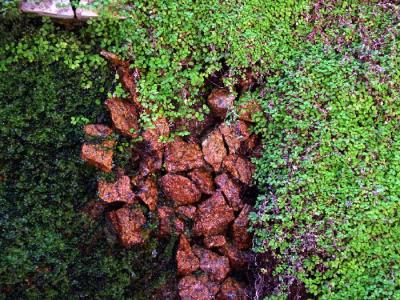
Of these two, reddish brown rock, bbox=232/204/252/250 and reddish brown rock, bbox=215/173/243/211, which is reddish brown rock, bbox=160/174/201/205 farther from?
reddish brown rock, bbox=232/204/252/250

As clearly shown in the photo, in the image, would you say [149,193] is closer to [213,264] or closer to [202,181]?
[202,181]

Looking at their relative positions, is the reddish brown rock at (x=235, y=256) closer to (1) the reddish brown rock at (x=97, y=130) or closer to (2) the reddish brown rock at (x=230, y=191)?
(2) the reddish brown rock at (x=230, y=191)

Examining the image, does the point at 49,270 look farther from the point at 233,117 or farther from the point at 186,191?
the point at 233,117

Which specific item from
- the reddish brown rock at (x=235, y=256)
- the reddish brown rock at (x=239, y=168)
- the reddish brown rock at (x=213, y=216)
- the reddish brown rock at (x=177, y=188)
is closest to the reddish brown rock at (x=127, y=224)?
the reddish brown rock at (x=177, y=188)

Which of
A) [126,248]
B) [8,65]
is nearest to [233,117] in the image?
A: [126,248]

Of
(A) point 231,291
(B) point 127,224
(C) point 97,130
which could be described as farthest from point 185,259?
(C) point 97,130

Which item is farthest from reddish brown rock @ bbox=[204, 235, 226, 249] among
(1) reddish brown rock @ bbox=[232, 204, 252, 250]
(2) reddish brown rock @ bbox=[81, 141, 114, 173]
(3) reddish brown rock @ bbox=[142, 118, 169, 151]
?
(2) reddish brown rock @ bbox=[81, 141, 114, 173]

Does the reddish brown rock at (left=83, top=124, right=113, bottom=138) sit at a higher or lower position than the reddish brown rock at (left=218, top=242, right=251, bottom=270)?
higher
